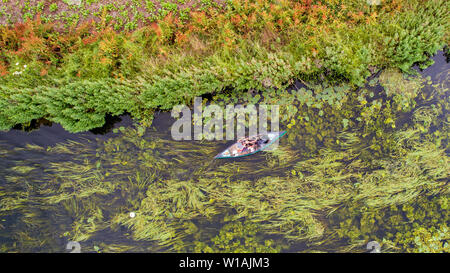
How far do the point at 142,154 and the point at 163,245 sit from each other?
2.23 metres

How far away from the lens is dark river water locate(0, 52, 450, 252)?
5.74 meters

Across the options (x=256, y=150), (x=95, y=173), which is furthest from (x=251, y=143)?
(x=95, y=173)

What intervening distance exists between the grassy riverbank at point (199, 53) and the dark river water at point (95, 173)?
58cm

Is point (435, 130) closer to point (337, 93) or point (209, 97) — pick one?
point (337, 93)

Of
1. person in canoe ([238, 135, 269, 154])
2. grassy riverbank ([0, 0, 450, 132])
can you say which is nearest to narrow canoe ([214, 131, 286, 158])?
person in canoe ([238, 135, 269, 154])

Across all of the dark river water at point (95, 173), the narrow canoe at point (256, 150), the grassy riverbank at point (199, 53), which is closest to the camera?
the grassy riverbank at point (199, 53)

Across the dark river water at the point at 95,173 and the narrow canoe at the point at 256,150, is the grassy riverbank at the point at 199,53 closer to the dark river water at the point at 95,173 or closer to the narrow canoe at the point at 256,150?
the dark river water at the point at 95,173

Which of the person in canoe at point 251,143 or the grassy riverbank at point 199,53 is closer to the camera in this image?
the grassy riverbank at point 199,53

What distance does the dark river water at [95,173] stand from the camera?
18.8 feet

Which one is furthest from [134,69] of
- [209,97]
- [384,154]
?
[384,154]

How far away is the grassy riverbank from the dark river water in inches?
22.8

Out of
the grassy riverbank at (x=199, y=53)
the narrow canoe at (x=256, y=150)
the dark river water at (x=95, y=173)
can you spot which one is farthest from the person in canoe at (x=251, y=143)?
the grassy riverbank at (x=199, y=53)

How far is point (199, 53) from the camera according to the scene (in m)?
5.30

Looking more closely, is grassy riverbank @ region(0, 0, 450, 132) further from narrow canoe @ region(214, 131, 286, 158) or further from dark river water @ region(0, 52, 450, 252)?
narrow canoe @ region(214, 131, 286, 158)
